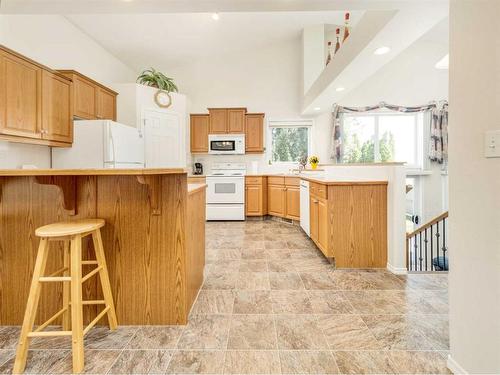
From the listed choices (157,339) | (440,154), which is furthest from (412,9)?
(440,154)

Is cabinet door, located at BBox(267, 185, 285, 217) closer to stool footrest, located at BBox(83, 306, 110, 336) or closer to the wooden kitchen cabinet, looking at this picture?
the wooden kitchen cabinet

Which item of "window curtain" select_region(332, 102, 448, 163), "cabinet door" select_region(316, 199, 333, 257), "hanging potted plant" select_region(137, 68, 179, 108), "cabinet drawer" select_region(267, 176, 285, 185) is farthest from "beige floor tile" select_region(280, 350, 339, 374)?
"window curtain" select_region(332, 102, 448, 163)

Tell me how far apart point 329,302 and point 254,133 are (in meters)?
4.15

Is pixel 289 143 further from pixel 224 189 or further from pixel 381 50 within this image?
pixel 381 50

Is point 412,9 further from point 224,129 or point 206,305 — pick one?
point 224,129

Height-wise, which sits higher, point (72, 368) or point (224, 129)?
point (224, 129)

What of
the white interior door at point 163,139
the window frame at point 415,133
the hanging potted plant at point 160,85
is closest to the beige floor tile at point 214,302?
the white interior door at point 163,139

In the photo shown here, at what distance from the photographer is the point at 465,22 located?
1.21 m

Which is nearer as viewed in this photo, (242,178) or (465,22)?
(465,22)

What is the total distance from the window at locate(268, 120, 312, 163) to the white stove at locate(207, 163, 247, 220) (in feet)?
3.86

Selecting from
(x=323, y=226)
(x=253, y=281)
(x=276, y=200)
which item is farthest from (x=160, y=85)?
(x=253, y=281)

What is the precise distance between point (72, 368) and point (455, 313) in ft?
6.24

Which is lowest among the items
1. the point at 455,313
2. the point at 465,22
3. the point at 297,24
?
the point at 455,313

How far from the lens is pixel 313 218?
3.41 meters
